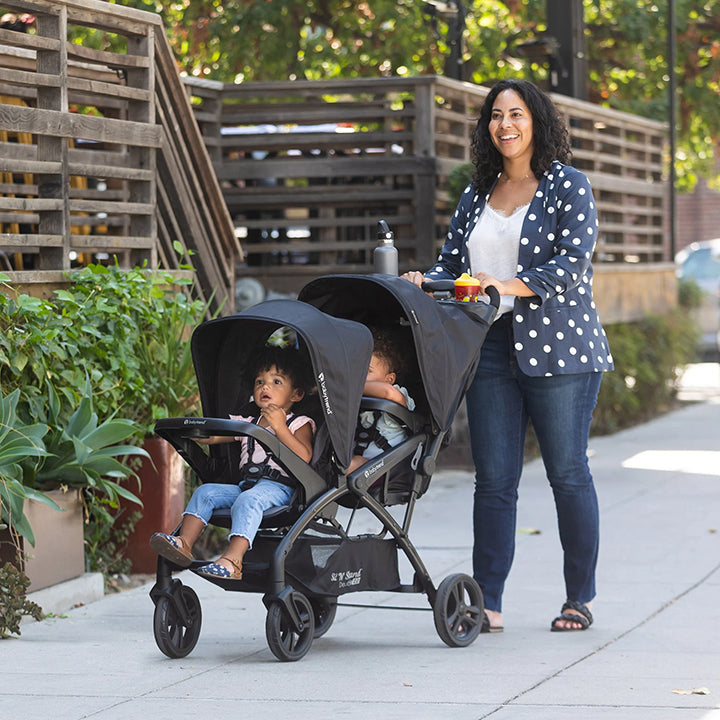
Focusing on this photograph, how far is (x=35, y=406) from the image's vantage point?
5.96 meters

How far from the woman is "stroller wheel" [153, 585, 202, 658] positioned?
3.77ft

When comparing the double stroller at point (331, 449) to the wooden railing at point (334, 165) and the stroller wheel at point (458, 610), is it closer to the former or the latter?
the stroller wheel at point (458, 610)

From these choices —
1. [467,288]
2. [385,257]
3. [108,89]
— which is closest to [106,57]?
[108,89]

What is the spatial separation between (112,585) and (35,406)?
1.03 meters

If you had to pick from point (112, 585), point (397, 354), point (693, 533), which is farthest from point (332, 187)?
point (397, 354)

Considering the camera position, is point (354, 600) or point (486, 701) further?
point (354, 600)

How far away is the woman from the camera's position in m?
5.44

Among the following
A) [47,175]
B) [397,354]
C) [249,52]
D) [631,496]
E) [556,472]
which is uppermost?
[249,52]

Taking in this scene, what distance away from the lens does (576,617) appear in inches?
221

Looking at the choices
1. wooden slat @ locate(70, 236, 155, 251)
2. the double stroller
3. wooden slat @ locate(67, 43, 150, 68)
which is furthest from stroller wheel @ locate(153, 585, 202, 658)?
wooden slat @ locate(67, 43, 150, 68)

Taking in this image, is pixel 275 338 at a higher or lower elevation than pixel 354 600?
higher

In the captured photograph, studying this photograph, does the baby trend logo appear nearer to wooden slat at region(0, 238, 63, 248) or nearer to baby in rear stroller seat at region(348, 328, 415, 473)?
baby in rear stroller seat at region(348, 328, 415, 473)

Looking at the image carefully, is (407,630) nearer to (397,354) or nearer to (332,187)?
(397,354)

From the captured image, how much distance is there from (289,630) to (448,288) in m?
1.34
